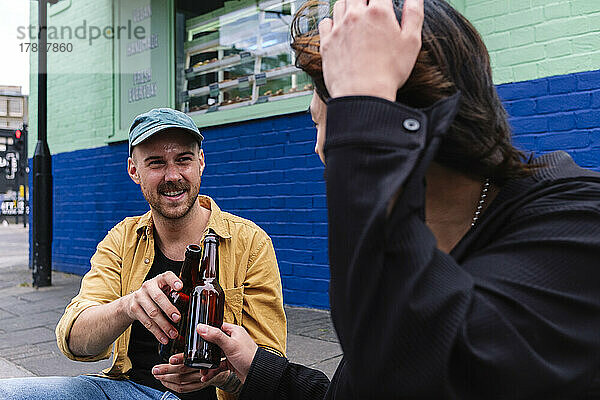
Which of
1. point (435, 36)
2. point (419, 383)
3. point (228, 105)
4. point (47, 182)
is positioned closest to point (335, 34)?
point (435, 36)

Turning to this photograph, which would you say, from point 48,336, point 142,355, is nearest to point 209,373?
point 142,355

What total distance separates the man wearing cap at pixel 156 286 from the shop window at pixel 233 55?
3.46 metres

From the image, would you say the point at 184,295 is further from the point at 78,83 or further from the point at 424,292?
the point at 78,83

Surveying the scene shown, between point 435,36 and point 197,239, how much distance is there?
63.8 inches

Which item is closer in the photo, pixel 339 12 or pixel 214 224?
pixel 339 12

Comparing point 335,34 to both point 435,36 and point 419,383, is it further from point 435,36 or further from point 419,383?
point 419,383

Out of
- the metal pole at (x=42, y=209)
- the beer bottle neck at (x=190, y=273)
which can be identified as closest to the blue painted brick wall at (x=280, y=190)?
the metal pole at (x=42, y=209)

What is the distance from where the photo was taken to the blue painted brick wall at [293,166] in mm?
4137

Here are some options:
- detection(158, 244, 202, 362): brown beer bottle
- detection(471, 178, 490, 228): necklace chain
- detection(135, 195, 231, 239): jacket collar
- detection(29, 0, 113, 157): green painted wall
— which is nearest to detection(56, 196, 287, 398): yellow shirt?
detection(135, 195, 231, 239): jacket collar

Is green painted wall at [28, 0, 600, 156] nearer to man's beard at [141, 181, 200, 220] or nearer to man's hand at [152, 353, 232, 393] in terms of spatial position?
man's beard at [141, 181, 200, 220]

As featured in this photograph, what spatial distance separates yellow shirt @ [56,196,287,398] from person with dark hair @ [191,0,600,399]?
1.25m

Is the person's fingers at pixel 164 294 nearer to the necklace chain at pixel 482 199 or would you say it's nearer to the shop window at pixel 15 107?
the necklace chain at pixel 482 199

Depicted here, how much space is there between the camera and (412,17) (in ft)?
3.29

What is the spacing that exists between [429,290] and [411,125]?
0.82ft
